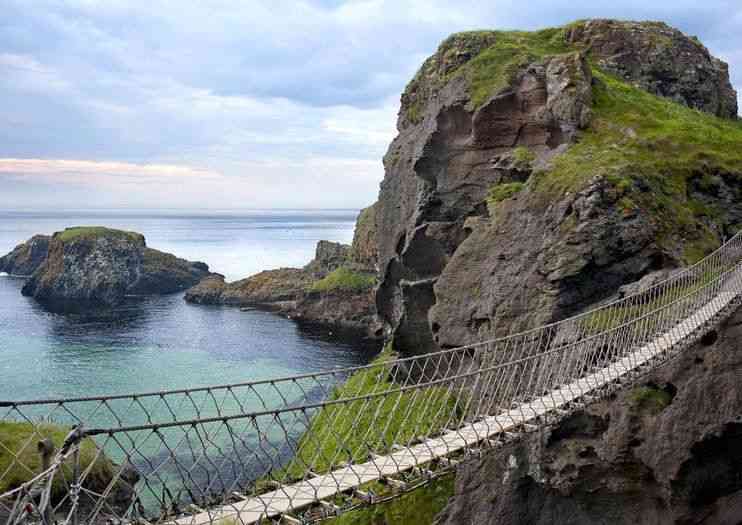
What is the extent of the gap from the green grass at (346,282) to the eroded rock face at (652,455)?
48.4 metres

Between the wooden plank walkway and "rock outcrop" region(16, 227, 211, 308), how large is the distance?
69.5 meters

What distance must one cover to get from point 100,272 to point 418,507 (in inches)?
2671

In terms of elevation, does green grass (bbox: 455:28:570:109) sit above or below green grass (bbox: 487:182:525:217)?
above

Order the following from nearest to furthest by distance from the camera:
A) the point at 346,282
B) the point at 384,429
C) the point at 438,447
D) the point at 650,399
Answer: the point at 384,429 < the point at 438,447 < the point at 650,399 < the point at 346,282

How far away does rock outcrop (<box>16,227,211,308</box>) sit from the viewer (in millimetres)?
77062

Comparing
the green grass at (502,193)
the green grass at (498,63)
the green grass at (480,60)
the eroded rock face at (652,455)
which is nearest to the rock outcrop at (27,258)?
the green grass at (480,60)

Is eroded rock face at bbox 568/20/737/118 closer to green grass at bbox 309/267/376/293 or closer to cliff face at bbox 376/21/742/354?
cliff face at bbox 376/21/742/354

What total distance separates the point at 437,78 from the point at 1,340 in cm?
4229

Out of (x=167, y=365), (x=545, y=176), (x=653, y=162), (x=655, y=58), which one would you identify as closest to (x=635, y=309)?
(x=545, y=176)

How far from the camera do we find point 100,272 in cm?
7856

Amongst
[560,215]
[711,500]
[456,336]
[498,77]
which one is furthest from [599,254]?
[498,77]

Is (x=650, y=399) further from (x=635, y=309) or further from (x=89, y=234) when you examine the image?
(x=89, y=234)

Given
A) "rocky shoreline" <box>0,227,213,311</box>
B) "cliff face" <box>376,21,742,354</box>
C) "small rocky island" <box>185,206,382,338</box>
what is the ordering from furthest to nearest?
"rocky shoreline" <box>0,227,213,311</box>
"small rocky island" <box>185,206,382,338</box>
"cliff face" <box>376,21,742,354</box>

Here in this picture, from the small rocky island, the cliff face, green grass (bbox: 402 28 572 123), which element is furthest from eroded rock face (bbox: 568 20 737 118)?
the small rocky island
